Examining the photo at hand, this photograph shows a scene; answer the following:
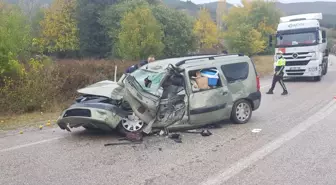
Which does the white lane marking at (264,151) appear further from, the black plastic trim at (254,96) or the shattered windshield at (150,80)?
the shattered windshield at (150,80)

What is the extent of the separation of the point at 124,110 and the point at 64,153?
1537mm

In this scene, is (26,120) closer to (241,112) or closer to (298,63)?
(241,112)

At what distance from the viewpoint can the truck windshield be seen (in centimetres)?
1875

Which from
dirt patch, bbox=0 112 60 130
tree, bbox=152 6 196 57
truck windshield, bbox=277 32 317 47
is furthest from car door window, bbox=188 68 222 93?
tree, bbox=152 6 196 57

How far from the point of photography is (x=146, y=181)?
16.0ft

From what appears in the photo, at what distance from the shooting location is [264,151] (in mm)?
6148

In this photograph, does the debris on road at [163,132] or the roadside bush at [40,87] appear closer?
the debris on road at [163,132]

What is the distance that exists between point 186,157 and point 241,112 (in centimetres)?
304

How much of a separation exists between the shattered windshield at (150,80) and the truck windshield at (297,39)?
13255 millimetres

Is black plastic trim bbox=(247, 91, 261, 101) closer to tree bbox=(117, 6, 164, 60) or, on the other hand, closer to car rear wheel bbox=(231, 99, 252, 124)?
car rear wheel bbox=(231, 99, 252, 124)

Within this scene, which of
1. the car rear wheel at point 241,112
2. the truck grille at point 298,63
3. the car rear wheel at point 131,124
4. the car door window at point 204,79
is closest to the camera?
the car rear wheel at point 131,124

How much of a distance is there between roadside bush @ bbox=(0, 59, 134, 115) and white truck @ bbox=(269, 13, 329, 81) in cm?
1045

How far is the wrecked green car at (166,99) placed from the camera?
7.23m

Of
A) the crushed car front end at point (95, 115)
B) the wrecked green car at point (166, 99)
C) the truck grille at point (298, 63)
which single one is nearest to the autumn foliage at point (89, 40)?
the wrecked green car at point (166, 99)
